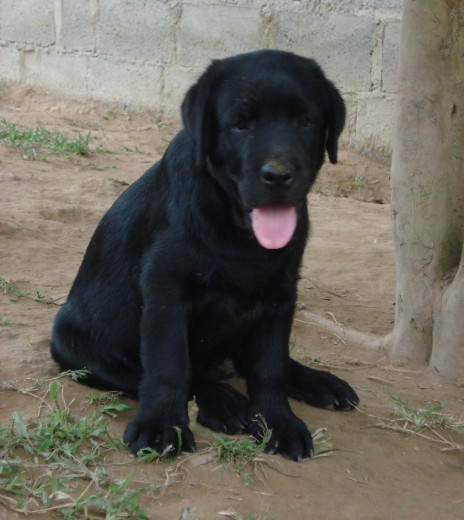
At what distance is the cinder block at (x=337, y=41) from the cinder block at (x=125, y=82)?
1326 mm

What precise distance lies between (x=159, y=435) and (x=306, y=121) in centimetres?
112

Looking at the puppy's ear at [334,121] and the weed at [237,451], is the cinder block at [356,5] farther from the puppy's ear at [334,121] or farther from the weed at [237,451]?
the weed at [237,451]

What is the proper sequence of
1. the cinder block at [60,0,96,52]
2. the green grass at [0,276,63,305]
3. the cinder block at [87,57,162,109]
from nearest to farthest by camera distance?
the green grass at [0,276,63,305] → the cinder block at [87,57,162,109] → the cinder block at [60,0,96,52]

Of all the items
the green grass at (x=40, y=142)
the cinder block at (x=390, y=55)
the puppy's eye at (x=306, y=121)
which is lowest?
the green grass at (x=40, y=142)

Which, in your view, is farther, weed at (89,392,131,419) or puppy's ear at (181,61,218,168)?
weed at (89,392,131,419)

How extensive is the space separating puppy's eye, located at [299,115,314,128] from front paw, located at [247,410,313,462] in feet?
3.19

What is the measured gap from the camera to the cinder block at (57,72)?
8.40 m

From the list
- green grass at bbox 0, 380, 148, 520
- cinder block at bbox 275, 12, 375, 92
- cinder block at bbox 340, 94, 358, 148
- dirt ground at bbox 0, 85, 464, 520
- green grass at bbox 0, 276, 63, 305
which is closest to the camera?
green grass at bbox 0, 380, 148, 520

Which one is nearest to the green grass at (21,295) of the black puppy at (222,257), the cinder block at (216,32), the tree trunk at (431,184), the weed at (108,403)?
the black puppy at (222,257)

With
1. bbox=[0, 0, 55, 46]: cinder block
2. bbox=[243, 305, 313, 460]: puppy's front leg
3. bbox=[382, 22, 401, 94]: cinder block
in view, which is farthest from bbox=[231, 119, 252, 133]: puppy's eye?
bbox=[0, 0, 55, 46]: cinder block

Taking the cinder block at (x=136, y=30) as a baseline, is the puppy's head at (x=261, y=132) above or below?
below

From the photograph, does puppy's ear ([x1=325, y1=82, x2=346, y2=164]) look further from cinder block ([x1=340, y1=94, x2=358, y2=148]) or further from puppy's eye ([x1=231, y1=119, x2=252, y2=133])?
cinder block ([x1=340, y1=94, x2=358, y2=148])

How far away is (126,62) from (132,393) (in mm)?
5387

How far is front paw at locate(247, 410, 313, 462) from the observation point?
299cm
